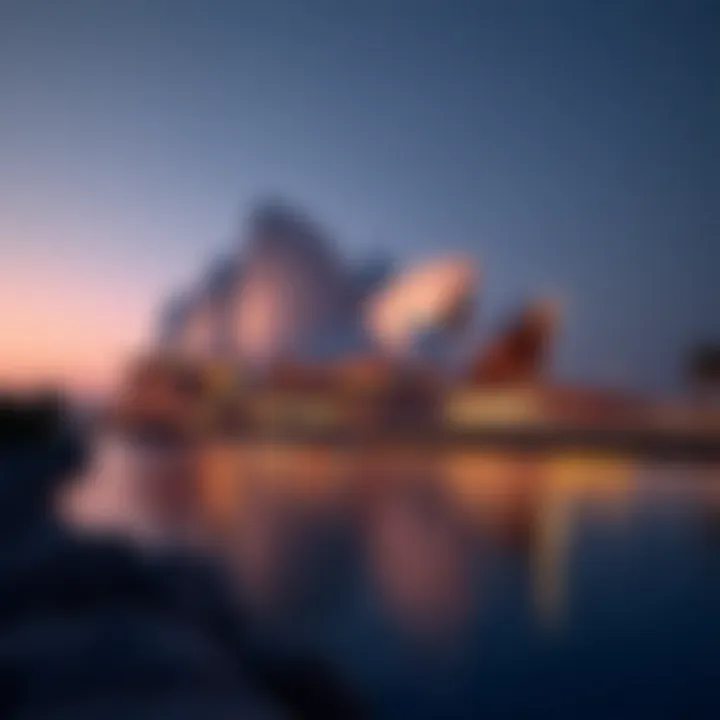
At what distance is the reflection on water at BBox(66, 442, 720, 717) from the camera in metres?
1.41

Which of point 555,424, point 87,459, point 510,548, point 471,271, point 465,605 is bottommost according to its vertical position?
point 465,605

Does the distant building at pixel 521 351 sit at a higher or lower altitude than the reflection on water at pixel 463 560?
higher

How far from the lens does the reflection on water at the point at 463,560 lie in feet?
4.62

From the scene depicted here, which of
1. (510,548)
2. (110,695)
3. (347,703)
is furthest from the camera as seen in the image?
(510,548)

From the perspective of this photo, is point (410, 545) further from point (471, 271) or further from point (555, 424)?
point (471, 271)

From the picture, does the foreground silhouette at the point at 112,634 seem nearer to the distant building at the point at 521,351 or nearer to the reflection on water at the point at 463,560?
the reflection on water at the point at 463,560

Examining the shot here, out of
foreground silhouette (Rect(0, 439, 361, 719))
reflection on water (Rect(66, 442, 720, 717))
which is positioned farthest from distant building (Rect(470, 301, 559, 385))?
foreground silhouette (Rect(0, 439, 361, 719))

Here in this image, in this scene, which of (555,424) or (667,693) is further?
(555,424)

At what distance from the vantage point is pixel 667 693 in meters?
1.39

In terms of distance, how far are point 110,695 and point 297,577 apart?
40cm

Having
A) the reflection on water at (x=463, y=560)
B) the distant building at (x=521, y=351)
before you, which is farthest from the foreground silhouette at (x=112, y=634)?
the distant building at (x=521, y=351)

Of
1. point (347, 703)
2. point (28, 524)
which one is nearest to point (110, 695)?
point (347, 703)

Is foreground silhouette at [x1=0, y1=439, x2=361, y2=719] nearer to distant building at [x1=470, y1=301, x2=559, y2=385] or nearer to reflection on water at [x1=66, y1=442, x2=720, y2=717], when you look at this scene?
reflection on water at [x1=66, y1=442, x2=720, y2=717]

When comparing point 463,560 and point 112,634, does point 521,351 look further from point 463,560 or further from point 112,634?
point 112,634
